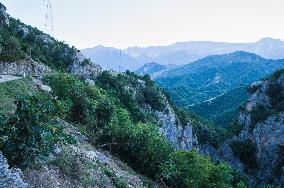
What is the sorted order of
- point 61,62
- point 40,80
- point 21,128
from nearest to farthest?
point 21,128
point 40,80
point 61,62

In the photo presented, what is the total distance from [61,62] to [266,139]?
67.5 meters

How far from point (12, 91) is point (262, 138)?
10734cm

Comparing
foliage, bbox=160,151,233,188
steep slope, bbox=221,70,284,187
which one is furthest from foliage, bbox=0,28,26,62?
steep slope, bbox=221,70,284,187

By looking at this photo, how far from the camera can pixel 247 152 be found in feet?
446

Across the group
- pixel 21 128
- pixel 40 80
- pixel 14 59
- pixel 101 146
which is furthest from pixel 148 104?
pixel 21 128

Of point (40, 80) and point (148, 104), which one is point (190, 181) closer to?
point (40, 80)

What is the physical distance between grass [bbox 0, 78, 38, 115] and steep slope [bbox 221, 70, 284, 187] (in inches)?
3609

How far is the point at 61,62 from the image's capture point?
117625 mm

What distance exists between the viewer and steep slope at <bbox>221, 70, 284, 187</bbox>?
5010 inches

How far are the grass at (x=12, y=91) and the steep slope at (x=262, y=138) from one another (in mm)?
91680

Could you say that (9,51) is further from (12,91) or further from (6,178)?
(6,178)

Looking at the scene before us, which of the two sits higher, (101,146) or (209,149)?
(101,146)

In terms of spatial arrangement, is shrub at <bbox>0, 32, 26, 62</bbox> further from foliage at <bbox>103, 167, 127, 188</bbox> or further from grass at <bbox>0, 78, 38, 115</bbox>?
foliage at <bbox>103, 167, 127, 188</bbox>

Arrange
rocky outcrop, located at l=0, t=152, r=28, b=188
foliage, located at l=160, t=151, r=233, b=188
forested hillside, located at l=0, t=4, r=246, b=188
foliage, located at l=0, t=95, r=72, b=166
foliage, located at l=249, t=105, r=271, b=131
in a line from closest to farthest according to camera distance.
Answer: rocky outcrop, located at l=0, t=152, r=28, b=188 < foliage, located at l=0, t=95, r=72, b=166 < forested hillside, located at l=0, t=4, r=246, b=188 < foliage, located at l=160, t=151, r=233, b=188 < foliage, located at l=249, t=105, r=271, b=131
